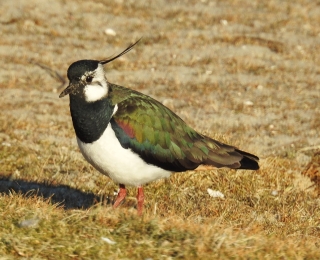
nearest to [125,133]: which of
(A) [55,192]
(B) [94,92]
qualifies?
(B) [94,92]

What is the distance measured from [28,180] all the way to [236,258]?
4.05 m

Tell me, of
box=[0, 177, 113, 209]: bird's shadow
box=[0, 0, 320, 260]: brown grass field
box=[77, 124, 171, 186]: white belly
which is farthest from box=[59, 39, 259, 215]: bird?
box=[0, 177, 113, 209]: bird's shadow

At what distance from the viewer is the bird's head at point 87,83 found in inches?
282

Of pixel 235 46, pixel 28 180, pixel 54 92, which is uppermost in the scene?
pixel 235 46

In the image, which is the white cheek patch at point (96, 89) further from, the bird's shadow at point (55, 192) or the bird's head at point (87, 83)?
the bird's shadow at point (55, 192)

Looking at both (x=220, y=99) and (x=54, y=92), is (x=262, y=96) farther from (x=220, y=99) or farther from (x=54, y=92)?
(x=54, y=92)

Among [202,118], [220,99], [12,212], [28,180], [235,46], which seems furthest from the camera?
[235,46]

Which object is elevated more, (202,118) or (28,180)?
(202,118)

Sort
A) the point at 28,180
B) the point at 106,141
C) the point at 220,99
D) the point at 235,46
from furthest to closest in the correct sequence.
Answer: the point at 235,46 → the point at 220,99 → the point at 28,180 → the point at 106,141

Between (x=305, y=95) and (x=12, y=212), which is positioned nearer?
(x=12, y=212)

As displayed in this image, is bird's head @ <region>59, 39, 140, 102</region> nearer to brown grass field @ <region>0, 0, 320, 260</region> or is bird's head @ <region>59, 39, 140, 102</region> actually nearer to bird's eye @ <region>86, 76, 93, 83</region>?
bird's eye @ <region>86, 76, 93, 83</region>

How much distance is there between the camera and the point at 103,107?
279 inches

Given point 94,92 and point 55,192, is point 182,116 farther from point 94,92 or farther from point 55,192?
point 94,92

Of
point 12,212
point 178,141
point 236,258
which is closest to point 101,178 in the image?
point 178,141
